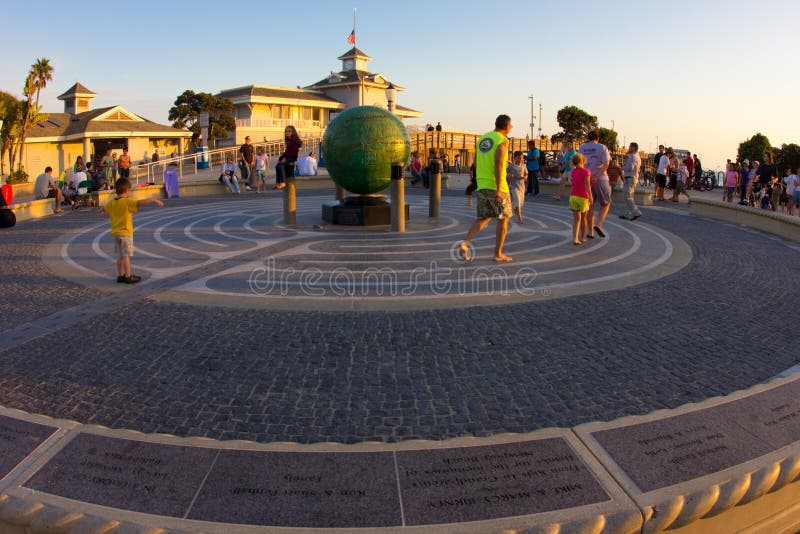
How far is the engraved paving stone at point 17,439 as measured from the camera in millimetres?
3299

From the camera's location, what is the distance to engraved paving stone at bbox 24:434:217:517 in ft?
9.63

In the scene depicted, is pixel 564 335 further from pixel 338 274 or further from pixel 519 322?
pixel 338 274

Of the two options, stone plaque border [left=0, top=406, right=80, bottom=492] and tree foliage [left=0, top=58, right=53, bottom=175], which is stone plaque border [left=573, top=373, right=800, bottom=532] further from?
tree foliage [left=0, top=58, right=53, bottom=175]

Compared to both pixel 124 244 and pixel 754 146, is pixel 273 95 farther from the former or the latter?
pixel 754 146

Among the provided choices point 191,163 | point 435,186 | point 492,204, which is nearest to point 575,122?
point 191,163

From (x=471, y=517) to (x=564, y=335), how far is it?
129 inches

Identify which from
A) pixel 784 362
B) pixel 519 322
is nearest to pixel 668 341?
pixel 784 362

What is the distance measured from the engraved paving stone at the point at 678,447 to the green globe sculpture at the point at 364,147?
945 cm

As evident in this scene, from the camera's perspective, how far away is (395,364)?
5.09m

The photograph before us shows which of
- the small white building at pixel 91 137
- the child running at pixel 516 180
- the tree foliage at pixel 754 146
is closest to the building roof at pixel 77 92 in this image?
the small white building at pixel 91 137

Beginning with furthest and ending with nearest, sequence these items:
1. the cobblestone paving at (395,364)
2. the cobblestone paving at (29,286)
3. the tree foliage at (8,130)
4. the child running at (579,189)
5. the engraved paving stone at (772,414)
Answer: the tree foliage at (8,130) < the child running at (579,189) < the cobblestone paving at (29,286) < the cobblestone paving at (395,364) < the engraved paving stone at (772,414)

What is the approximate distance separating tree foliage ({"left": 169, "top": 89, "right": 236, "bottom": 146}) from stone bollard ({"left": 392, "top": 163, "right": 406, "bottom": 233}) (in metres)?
39.5

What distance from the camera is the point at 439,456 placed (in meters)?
3.34

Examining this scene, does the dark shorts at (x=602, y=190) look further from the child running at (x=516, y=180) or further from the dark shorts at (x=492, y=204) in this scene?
the dark shorts at (x=492, y=204)
